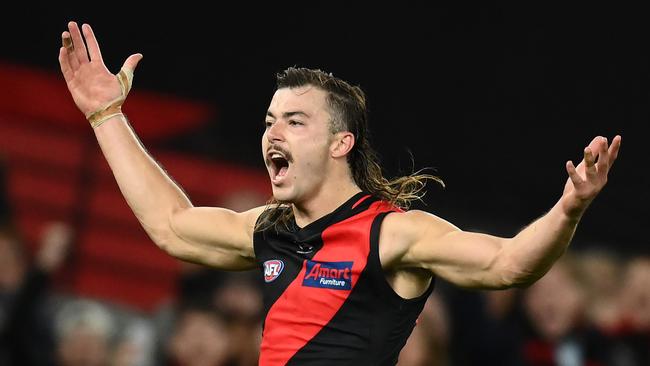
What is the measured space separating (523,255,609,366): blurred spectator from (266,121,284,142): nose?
3.39 m

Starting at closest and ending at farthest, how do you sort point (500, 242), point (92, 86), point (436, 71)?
point (500, 242), point (92, 86), point (436, 71)

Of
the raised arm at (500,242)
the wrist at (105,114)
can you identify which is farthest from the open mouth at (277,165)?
the wrist at (105,114)

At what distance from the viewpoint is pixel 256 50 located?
8.58m

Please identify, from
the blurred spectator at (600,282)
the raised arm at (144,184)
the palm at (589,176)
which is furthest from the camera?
the blurred spectator at (600,282)

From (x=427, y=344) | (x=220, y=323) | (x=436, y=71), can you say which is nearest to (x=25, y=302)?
(x=220, y=323)

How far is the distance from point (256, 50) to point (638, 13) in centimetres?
239

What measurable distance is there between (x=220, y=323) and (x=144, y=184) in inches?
102

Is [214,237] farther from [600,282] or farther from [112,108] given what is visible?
[600,282]

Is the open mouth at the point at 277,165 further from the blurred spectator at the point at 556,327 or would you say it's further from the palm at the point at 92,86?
the blurred spectator at the point at 556,327

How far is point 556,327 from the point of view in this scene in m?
7.63

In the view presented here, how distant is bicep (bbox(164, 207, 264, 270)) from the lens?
184 inches

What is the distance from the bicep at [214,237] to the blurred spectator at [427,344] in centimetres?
190

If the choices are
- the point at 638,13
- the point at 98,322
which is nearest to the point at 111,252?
the point at 98,322

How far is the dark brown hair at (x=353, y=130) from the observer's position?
4.57 metres
